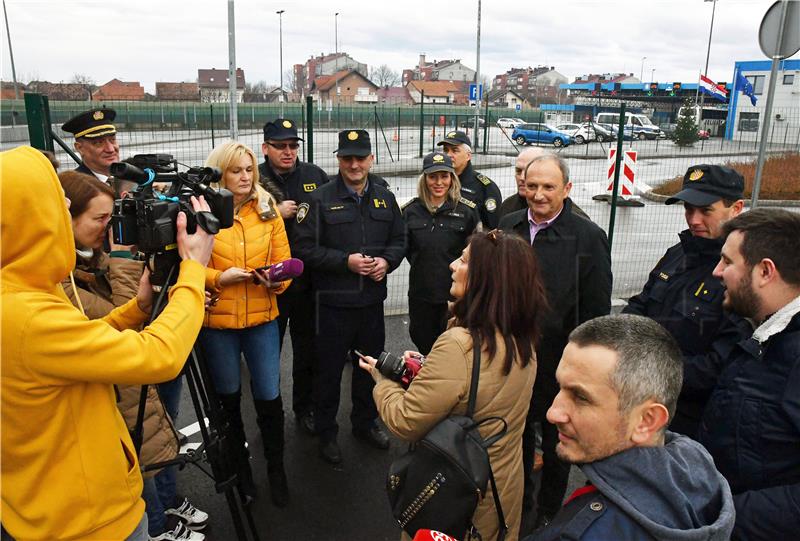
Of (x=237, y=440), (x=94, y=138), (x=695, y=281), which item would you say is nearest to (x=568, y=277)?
(x=695, y=281)

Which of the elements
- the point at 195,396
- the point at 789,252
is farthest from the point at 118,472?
the point at 789,252

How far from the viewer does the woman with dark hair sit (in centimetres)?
198

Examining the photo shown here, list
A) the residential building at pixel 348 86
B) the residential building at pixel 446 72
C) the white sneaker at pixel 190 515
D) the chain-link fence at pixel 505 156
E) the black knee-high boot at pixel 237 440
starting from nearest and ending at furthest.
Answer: the white sneaker at pixel 190 515 < the black knee-high boot at pixel 237 440 < the chain-link fence at pixel 505 156 < the residential building at pixel 348 86 < the residential building at pixel 446 72

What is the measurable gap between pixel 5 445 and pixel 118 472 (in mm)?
Result: 319

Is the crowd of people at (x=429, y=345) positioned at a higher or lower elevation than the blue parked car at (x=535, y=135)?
lower

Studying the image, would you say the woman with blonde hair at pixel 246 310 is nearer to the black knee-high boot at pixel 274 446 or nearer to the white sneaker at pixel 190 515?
the black knee-high boot at pixel 274 446

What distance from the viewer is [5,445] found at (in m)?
1.53

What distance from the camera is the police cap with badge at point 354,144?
3.68 meters

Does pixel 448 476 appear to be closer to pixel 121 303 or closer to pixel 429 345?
pixel 121 303

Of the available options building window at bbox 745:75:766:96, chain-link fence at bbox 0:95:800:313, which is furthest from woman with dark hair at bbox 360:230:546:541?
building window at bbox 745:75:766:96

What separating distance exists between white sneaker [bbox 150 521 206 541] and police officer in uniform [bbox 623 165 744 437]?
245 centimetres

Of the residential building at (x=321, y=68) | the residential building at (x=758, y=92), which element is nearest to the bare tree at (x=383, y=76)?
the residential building at (x=321, y=68)

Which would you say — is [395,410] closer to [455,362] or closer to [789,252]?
[455,362]

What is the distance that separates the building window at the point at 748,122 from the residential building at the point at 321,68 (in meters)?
54.8
